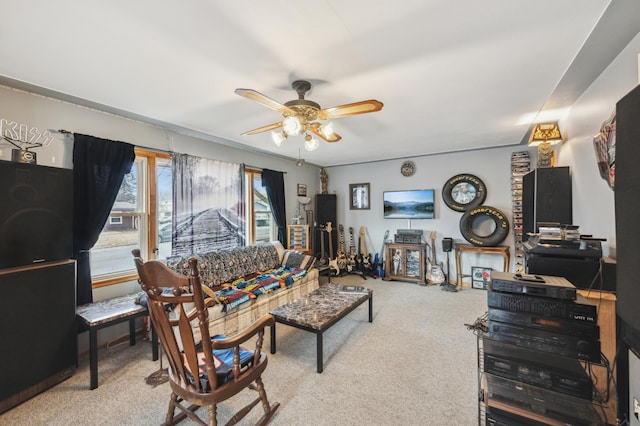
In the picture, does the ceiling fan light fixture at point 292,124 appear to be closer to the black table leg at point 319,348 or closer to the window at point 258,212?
the black table leg at point 319,348

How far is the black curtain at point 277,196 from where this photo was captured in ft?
15.3

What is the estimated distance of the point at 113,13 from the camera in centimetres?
135

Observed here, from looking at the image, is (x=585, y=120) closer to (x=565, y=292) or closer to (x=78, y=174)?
(x=565, y=292)

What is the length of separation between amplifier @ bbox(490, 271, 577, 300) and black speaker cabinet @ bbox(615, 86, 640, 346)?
22.0 inches

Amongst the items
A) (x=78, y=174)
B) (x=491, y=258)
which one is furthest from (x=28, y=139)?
(x=491, y=258)

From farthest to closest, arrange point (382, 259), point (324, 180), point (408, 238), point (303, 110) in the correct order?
point (324, 180), point (382, 259), point (408, 238), point (303, 110)

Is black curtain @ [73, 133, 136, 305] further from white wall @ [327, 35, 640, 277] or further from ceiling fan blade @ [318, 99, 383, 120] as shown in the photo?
white wall @ [327, 35, 640, 277]

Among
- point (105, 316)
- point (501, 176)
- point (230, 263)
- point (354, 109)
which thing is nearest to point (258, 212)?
point (230, 263)

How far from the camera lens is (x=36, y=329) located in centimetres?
191

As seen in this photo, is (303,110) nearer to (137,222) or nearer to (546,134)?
(137,222)

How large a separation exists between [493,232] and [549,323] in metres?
3.58

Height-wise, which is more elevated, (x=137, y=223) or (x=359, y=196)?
(x=359, y=196)

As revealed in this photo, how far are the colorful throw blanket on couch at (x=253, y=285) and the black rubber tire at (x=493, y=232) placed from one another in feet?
9.67

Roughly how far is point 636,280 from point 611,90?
2.03m
